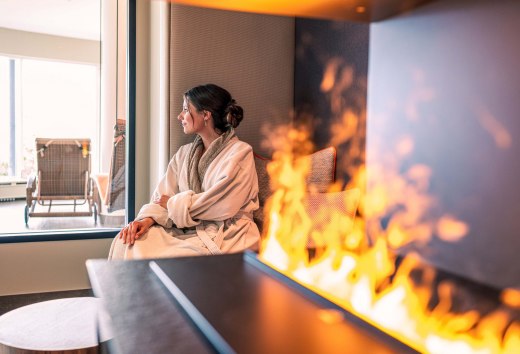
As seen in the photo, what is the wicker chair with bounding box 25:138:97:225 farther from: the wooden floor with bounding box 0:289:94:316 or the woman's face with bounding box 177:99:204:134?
the woman's face with bounding box 177:99:204:134

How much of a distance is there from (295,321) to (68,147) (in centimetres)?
313

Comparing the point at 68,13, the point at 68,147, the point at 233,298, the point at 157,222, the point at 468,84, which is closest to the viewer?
the point at 233,298

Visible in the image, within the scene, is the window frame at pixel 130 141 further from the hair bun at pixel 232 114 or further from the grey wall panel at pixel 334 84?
→ the grey wall panel at pixel 334 84

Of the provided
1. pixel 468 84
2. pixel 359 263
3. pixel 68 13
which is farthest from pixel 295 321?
pixel 68 13

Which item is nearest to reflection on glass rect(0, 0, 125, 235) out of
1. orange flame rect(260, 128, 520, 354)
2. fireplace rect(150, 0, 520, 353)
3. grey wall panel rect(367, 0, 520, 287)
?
orange flame rect(260, 128, 520, 354)

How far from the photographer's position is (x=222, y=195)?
7.27 ft

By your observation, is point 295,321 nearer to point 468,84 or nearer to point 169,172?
point 468,84

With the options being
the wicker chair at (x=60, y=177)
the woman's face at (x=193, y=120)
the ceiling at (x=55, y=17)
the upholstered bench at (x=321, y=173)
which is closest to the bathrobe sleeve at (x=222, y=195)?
the upholstered bench at (x=321, y=173)

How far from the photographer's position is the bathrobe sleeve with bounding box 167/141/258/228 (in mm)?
2186

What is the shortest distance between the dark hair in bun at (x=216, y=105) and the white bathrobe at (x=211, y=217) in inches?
6.5

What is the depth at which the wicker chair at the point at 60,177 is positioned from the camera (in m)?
3.37

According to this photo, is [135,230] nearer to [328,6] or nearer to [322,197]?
[322,197]

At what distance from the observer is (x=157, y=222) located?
7.38ft

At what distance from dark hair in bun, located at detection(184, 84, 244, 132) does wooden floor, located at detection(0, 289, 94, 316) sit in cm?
124
